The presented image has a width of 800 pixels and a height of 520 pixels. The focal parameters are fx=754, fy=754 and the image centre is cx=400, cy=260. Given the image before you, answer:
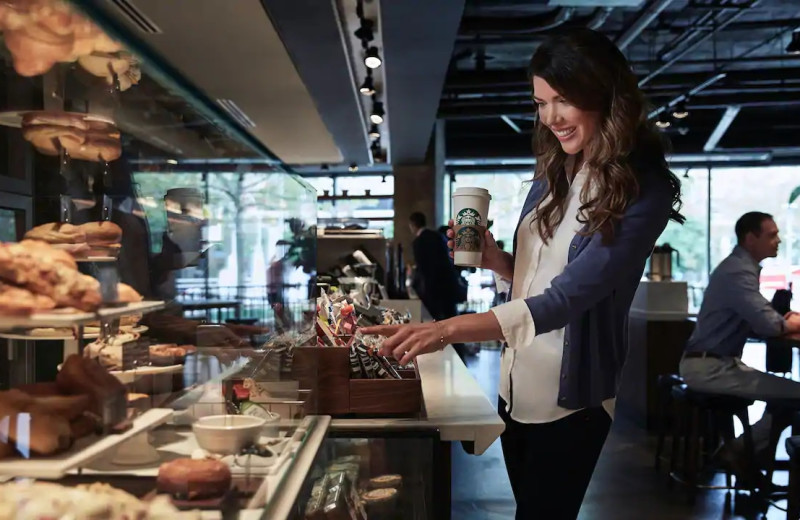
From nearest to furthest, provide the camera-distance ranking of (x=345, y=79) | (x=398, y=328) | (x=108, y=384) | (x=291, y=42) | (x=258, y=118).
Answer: (x=108, y=384)
(x=398, y=328)
(x=291, y=42)
(x=345, y=79)
(x=258, y=118)

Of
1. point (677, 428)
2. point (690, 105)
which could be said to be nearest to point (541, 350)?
point (677, 428)

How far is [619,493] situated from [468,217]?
3.09 m

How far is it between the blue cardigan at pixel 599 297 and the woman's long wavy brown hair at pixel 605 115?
1.2 inches

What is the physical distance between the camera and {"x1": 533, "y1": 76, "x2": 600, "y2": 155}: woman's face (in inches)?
62.6

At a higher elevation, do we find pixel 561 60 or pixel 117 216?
pixel 561 60

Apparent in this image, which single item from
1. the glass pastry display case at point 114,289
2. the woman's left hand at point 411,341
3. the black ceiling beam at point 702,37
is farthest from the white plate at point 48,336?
the black ceiling beam at point 702,37

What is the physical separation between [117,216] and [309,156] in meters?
11.4

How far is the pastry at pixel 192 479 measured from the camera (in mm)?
898

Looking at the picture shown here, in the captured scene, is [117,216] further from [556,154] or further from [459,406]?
[459,406]

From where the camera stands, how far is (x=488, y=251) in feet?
6.05

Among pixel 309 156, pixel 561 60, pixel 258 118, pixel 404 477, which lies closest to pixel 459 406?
pixel 404 477

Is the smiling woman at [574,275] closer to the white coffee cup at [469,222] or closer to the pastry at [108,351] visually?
the white coffee cup at [469,222]

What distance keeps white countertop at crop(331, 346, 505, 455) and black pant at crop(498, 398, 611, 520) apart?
204 millimetres

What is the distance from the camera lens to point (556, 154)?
1765 millimetres
